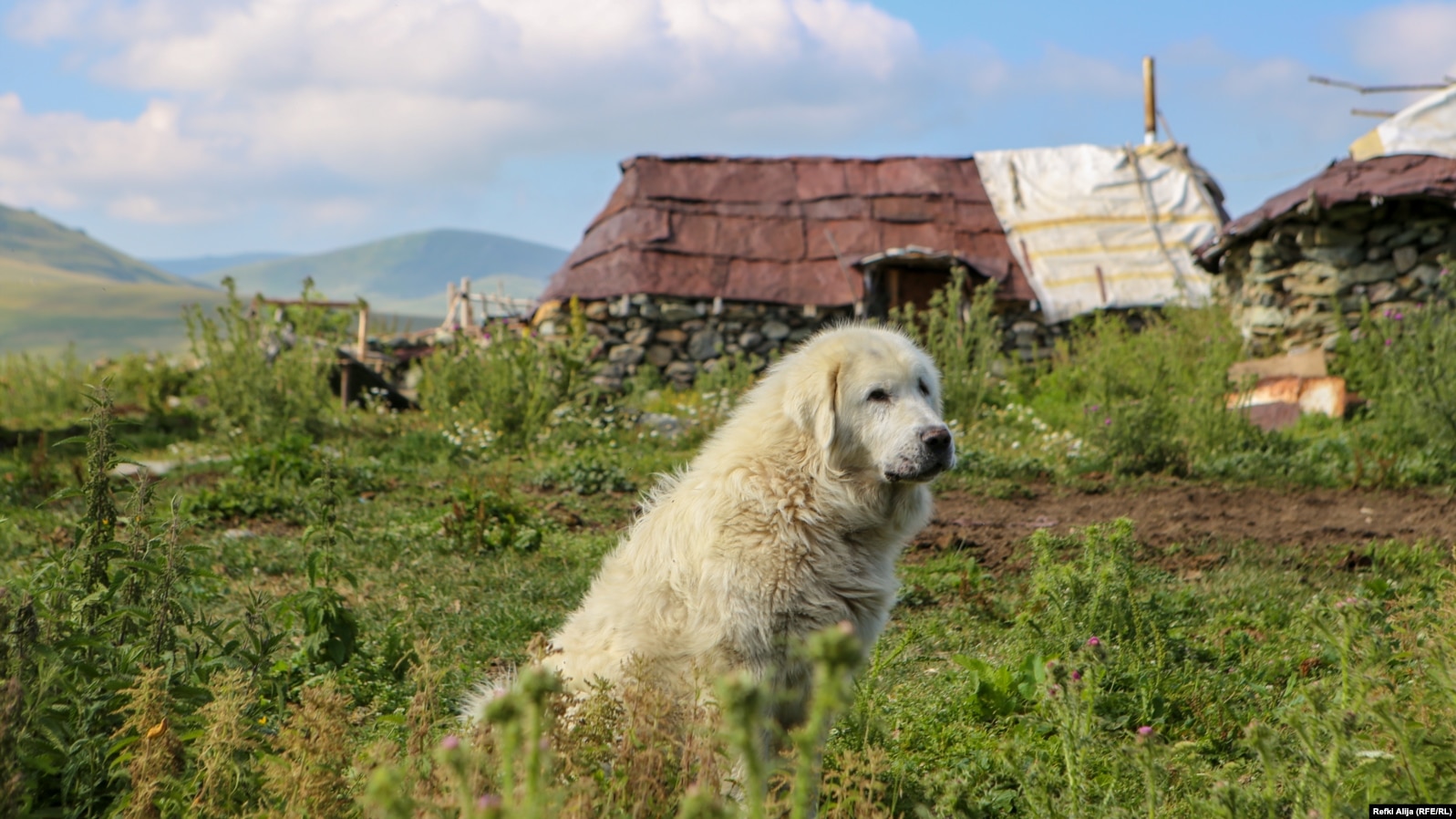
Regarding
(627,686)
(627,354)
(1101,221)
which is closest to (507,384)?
(627,354)

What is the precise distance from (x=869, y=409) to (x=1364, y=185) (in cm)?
1209

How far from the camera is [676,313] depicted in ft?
57.4

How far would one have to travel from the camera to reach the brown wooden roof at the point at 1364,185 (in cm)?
1261

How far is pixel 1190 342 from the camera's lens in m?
13.7

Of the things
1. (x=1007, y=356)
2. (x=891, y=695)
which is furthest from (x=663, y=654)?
(x=1007, y=356)

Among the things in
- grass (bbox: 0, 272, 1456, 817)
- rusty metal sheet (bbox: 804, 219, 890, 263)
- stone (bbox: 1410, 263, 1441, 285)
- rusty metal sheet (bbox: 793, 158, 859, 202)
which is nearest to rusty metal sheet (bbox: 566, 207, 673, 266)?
rusty metal sheet (bbox: 804, 219, 890, 263)

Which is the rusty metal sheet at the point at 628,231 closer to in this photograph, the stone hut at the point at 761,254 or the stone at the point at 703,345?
the stone hut at the point at 761,254

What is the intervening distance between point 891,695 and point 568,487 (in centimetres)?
505

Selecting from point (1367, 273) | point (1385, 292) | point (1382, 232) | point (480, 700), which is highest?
point (1382, 232)

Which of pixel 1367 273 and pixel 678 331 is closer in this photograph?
pixel 1367 273

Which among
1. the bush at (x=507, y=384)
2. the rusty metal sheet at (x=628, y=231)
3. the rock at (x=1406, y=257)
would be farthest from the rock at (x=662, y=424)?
the rock at (x=1406, y=257)

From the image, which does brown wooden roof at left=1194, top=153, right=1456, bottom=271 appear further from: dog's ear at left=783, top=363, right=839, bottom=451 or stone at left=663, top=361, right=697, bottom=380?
dog's ear at left=783, top=363, right=839, bottom=451

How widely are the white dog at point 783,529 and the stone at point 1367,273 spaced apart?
1169 centimetres

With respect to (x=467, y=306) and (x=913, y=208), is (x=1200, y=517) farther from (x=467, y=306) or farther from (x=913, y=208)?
(x=467, y=306)
